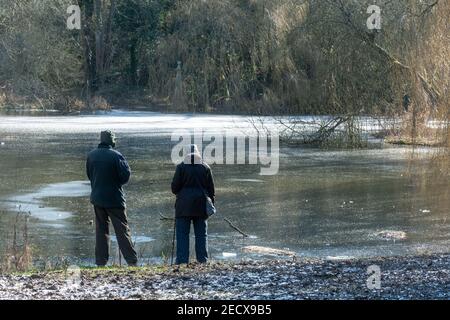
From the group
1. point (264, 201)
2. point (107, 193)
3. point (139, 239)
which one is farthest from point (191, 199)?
point (264, 201)

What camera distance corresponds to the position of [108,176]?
13266 mm

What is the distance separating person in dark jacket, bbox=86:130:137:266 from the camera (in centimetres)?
1323

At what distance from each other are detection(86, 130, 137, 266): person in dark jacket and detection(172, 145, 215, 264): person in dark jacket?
79 cm

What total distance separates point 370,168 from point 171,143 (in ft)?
32.1

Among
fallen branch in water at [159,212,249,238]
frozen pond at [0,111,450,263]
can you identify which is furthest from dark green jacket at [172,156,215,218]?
fallen branch in water at [159,212,249,238]

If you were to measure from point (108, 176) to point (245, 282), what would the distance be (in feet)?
11.8

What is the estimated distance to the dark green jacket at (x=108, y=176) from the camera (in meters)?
13.2

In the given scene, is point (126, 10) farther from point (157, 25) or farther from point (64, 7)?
point (64, 7)

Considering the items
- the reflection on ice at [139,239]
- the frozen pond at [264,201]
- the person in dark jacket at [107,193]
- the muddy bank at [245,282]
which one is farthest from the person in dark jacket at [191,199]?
the reflection on ice at [139,239]

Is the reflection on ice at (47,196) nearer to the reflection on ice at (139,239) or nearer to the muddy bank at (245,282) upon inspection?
the reflection on ice at (139,239)

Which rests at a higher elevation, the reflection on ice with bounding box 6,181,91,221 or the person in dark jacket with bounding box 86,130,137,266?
the person in dark jacket with bounding box 86,130,137,266

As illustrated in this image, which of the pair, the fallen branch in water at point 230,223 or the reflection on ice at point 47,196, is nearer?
the fallen branch in water at point 230,223

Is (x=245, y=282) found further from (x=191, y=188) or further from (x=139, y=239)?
(x=139, y=239)

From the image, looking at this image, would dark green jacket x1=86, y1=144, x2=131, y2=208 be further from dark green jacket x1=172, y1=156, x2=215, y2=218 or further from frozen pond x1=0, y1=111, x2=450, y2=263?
frozen pond x1=0, y1=111, x2=450, y2=263
